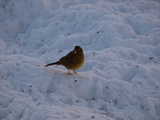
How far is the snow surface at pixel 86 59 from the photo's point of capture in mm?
5109

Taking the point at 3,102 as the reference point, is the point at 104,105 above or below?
below

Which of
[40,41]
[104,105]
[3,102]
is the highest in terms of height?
[3,102]

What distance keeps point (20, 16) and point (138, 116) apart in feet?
24.5

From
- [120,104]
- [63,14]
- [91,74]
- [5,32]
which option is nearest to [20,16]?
[5,32]

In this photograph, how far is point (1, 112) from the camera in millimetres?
4691

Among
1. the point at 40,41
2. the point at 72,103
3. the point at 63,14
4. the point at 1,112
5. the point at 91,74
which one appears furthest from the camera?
the point at 63,14

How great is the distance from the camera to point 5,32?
9.76 metres

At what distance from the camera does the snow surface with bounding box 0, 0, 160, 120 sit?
5109 millimetres

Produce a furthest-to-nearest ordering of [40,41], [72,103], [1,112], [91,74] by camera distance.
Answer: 1. [40,41]
2. [91,74]
3. [72,103]
4. [1,112]

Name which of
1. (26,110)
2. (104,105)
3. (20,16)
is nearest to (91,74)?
(104,105)

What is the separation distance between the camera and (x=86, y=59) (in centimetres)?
760

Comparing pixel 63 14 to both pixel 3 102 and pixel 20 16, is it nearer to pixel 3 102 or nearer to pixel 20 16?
pixel 20 16

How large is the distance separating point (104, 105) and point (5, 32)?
6.23 metres

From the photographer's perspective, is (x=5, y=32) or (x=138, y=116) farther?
(x=5, y=32)
